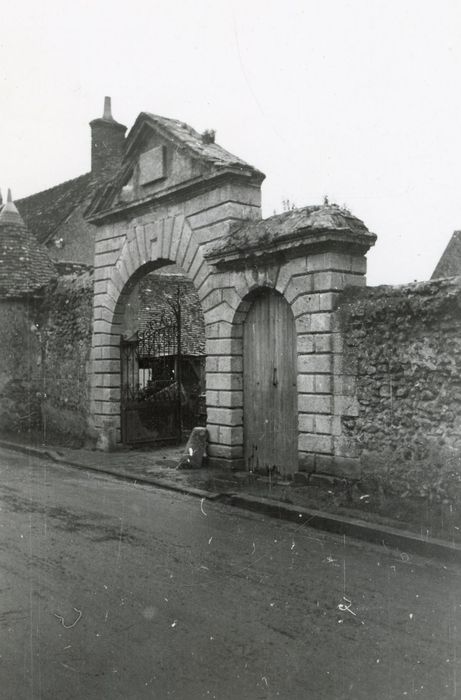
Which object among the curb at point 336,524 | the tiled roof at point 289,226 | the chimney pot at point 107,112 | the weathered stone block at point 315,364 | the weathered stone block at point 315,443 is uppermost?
the chimney pot at point 107,112

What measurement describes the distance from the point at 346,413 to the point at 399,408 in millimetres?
808

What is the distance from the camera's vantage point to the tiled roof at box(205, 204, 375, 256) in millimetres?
8391

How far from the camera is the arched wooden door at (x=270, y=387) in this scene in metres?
9.29

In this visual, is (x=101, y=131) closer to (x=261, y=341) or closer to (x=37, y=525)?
(x=261, y=341)

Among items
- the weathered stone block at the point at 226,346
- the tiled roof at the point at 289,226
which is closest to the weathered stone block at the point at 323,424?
the weathered stone block at the point at 226,346

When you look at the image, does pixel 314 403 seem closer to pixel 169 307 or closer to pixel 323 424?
pixel 323 424

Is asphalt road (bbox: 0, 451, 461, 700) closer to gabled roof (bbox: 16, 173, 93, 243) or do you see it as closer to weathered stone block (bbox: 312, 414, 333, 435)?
weathered stone block (bbox: 312, 414, 333, 435)

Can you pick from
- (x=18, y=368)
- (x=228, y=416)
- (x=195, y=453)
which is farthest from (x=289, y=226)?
(x=18, y=368)

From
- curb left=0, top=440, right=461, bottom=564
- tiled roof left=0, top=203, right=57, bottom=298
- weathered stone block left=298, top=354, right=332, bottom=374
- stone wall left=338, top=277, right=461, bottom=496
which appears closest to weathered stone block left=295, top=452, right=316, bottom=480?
stone wall left=338, top=277, right=461, bottom=496

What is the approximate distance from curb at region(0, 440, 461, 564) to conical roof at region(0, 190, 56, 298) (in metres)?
7.66

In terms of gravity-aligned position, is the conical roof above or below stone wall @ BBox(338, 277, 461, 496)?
above

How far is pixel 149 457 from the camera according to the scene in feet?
38.9

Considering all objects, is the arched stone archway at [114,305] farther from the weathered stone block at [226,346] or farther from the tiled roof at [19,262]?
the tiled roof at [19,262]

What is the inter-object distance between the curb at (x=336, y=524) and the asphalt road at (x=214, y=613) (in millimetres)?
146
